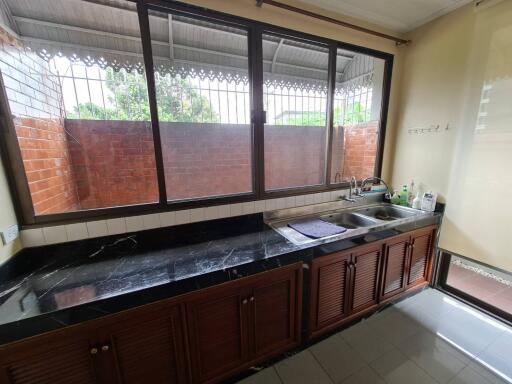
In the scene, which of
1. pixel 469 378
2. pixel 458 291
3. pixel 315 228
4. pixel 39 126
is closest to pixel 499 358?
pixel 469 378

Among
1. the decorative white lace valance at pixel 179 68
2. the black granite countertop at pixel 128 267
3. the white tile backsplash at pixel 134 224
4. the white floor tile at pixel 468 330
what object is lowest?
the white floor tile at pixel 468 330

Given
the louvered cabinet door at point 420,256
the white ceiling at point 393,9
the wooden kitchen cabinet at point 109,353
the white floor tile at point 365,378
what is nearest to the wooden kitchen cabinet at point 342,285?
the white floor tile at point 365,378

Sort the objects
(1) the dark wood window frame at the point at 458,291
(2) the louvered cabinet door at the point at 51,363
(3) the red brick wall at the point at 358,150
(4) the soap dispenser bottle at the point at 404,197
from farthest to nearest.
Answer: (3) the red brick wall at the point at 358,150 → (4) the soap dispenser bottle at the point at 404,197 → (1) the dark wood window frame at the point at 458,291 → (2) the louvered cabinet door at the point at 51,363

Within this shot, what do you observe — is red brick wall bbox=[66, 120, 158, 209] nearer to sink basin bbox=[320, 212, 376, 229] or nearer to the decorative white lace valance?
the decorative white lace valance

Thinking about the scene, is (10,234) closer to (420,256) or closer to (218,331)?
(218,331)

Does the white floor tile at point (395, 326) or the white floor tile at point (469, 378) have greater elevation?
the white floor tile at point (469, 378)

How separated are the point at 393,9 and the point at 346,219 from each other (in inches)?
71.6

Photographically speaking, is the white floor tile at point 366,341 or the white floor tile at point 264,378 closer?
the white floor tile at point 264,378

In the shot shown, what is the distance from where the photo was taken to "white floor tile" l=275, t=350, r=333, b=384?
1.35m

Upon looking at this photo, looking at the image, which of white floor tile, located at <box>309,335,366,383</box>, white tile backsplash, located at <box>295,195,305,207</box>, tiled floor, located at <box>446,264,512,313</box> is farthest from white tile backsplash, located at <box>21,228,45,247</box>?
tiled floor, located at <box>446,264,512,313</box>

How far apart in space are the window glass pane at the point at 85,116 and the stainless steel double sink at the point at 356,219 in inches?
40.2

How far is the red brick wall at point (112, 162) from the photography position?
1.45 m

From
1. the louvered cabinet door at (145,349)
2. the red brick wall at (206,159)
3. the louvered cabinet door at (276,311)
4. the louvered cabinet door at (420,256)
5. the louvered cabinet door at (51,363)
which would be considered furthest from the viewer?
the louvered cabinet door at (420,256)

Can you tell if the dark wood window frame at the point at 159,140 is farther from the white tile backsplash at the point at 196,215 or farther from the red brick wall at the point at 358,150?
the red brick wall at the point at 358,150
